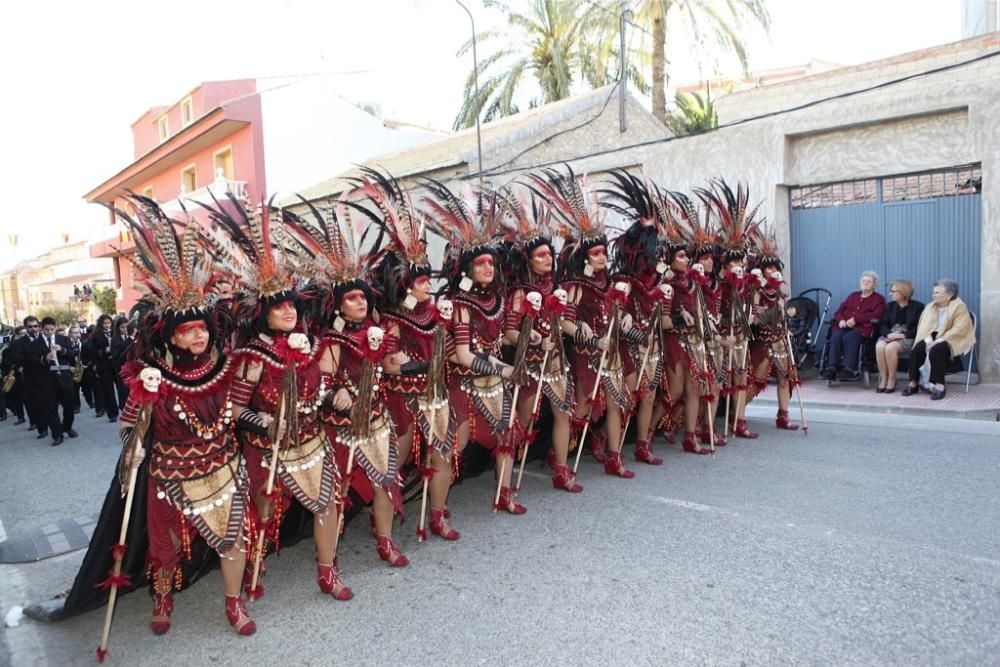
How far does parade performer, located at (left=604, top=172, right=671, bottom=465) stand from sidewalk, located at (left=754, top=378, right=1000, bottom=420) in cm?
345

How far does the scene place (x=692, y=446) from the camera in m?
6.41

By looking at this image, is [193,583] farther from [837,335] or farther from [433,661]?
[837,335]

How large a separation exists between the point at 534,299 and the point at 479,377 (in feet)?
2.08

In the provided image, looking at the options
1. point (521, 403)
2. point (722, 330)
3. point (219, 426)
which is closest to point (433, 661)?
point (219, 426)

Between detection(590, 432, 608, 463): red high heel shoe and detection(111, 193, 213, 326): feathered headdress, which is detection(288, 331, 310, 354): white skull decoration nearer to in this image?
detection(111, 193, 213, 326): feathered headdress

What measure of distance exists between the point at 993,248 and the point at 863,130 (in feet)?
7.14

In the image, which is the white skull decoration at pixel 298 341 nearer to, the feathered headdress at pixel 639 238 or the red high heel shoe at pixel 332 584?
the red high heel shoe at pixel 332 584

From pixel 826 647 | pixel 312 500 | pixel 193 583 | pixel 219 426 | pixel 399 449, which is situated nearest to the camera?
pixel 826 647

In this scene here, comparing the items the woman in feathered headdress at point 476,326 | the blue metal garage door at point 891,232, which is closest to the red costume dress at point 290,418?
the woman in feathered headdress at point 476,326

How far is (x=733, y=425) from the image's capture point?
7.18 metres

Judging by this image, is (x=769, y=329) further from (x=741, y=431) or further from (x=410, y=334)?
(x=410, y=334)

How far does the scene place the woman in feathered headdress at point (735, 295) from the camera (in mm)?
6617

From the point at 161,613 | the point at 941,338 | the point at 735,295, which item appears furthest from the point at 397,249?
the point at 941,338

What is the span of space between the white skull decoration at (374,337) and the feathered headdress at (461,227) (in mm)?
993
